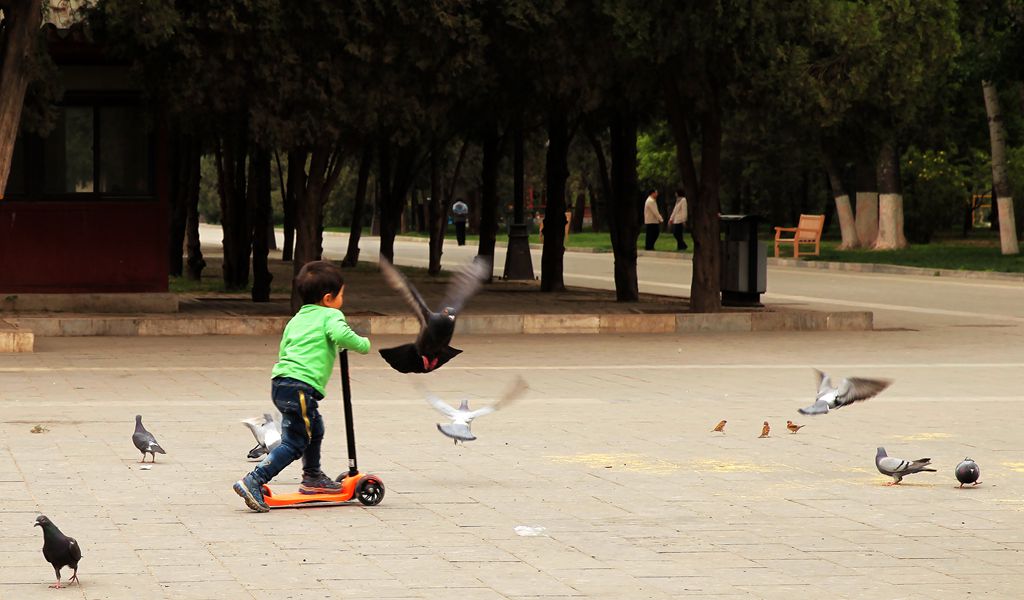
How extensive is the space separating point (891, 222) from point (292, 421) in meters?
37.9

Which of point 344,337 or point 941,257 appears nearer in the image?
point 344,337

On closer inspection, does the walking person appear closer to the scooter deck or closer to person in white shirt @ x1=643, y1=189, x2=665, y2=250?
person in white shirt @ x1=643, y1=189, x2=665, y2=250

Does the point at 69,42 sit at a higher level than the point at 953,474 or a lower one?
higher

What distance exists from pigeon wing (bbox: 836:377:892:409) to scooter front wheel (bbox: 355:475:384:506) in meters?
3.09

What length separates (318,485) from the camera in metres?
8.54

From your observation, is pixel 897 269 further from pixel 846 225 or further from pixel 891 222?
pixel 846 225

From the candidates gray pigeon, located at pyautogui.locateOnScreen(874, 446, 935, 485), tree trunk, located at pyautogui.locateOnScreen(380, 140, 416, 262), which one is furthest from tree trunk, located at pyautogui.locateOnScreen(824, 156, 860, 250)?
gray pigeon, located at pyautogui.locateOnScreen(874, 446, 935, 485)

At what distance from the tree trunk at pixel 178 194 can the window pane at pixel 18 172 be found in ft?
21.0

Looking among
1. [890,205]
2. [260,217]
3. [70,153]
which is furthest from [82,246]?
[890,205]

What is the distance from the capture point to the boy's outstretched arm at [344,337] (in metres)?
8.23

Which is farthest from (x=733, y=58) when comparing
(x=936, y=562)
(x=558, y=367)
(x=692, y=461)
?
(x=936, y=562)

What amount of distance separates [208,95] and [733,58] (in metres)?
6.15

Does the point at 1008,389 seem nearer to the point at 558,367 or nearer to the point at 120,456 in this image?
the point at 558,367

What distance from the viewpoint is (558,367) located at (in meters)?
16.5
